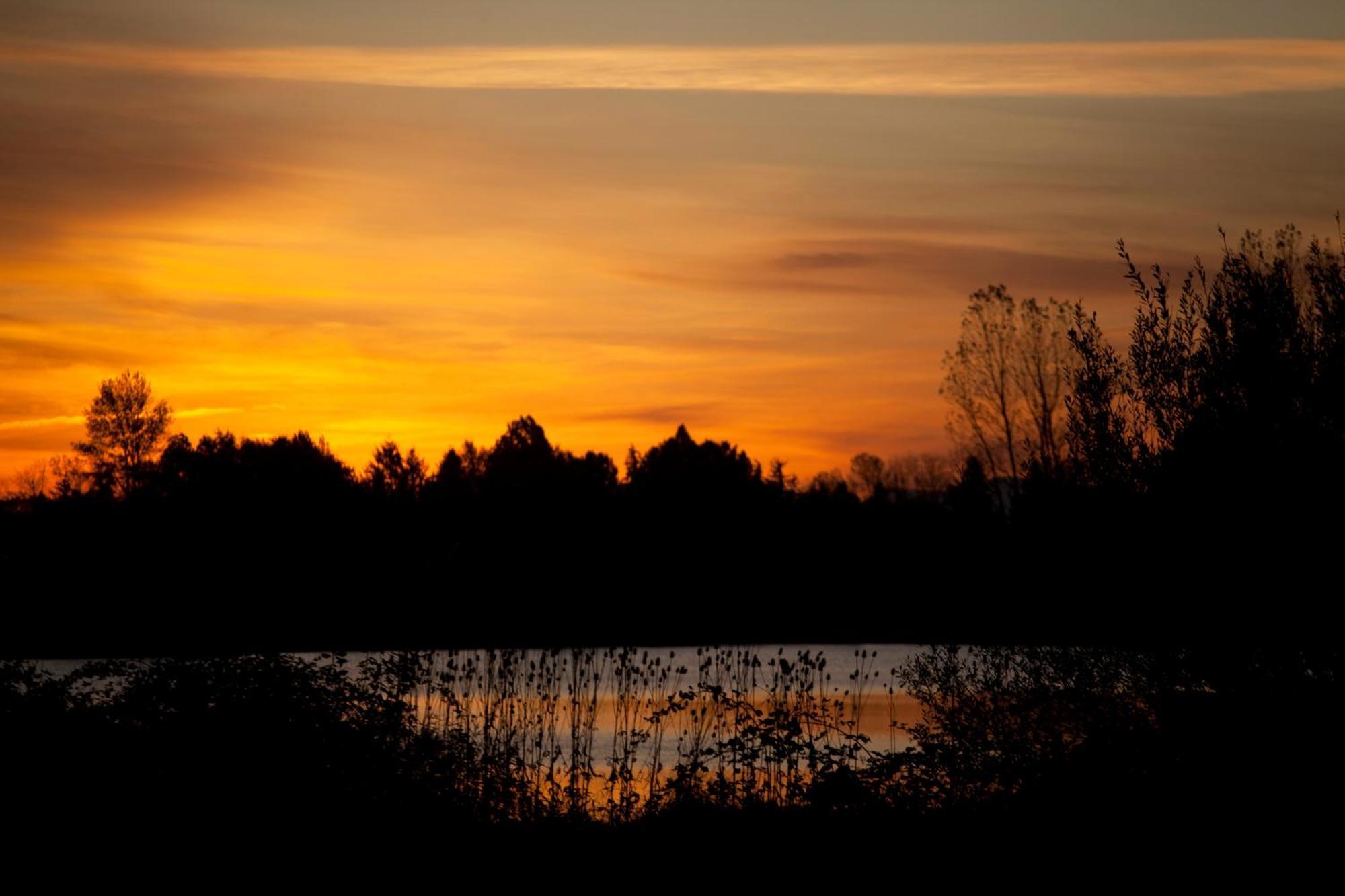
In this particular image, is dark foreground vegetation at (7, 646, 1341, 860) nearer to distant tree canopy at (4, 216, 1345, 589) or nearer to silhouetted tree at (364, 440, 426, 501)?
distant tree canopy at (4, 216, 1345, 589)

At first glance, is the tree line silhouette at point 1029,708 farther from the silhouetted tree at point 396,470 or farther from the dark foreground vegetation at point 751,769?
the silhouetted tree at point 396,470

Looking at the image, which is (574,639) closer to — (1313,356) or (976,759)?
(976,759)

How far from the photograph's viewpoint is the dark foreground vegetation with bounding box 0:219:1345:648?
1155cm

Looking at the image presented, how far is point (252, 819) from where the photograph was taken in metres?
11.5

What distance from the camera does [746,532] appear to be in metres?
61.8

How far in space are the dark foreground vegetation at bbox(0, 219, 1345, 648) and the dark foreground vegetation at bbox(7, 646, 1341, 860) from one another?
28.7 inches

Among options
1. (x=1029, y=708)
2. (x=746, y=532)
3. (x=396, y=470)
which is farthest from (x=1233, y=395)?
(x=396, y=470)

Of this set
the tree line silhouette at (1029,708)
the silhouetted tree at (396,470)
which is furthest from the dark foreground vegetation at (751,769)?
the silhouetted tree at (396,470)

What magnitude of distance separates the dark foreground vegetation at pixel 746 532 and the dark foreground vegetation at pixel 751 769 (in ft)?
2.39

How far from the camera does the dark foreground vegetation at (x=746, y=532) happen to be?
1155cm

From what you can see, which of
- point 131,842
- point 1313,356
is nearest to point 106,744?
point 131,842

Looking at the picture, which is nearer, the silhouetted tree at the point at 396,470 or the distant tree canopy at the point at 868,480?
the distant tree canopy at the point at 868,480

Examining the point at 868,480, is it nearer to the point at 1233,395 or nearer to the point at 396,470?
the point at 396,470

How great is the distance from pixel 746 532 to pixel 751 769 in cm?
4894
